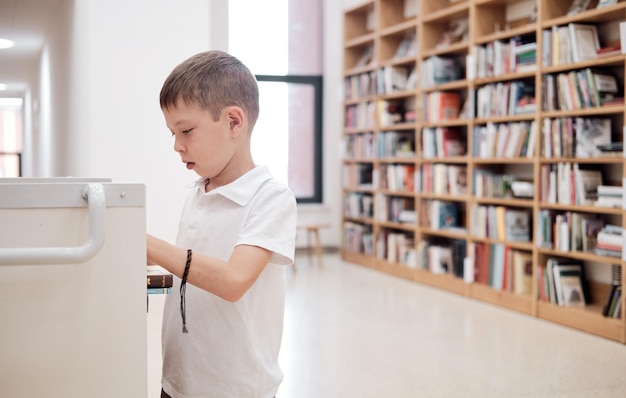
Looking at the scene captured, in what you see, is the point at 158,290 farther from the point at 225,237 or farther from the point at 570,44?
the point at 570,44

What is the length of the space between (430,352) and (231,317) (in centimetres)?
282

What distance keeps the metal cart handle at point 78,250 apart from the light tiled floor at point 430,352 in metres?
1.43

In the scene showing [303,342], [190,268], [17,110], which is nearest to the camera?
[190,268]

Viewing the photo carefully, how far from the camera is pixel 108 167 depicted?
2.18 metres

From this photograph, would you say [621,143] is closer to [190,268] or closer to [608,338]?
[608,338]

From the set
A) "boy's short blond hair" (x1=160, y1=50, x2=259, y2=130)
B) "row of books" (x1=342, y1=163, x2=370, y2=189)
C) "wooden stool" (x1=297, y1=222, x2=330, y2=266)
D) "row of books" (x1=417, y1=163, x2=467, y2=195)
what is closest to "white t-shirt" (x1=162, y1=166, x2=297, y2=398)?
"boy's short blond hair" (x1=160, y1=50, x2=259, y2=130)

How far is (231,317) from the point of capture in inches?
47.0

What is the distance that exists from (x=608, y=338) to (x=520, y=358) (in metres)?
0.76

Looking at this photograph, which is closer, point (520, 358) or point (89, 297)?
point (89, 297)

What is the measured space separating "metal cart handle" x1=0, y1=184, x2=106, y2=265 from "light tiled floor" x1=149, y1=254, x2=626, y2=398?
1428 millimetres

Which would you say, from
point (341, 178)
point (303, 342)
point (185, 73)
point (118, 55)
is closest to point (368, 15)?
point (341, 178)

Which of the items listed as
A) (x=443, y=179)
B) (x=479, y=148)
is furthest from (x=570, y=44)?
(x=443, y=179)

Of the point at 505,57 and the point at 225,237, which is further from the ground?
the point at 505,57

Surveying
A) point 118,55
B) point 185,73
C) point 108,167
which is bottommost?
point 108,167
